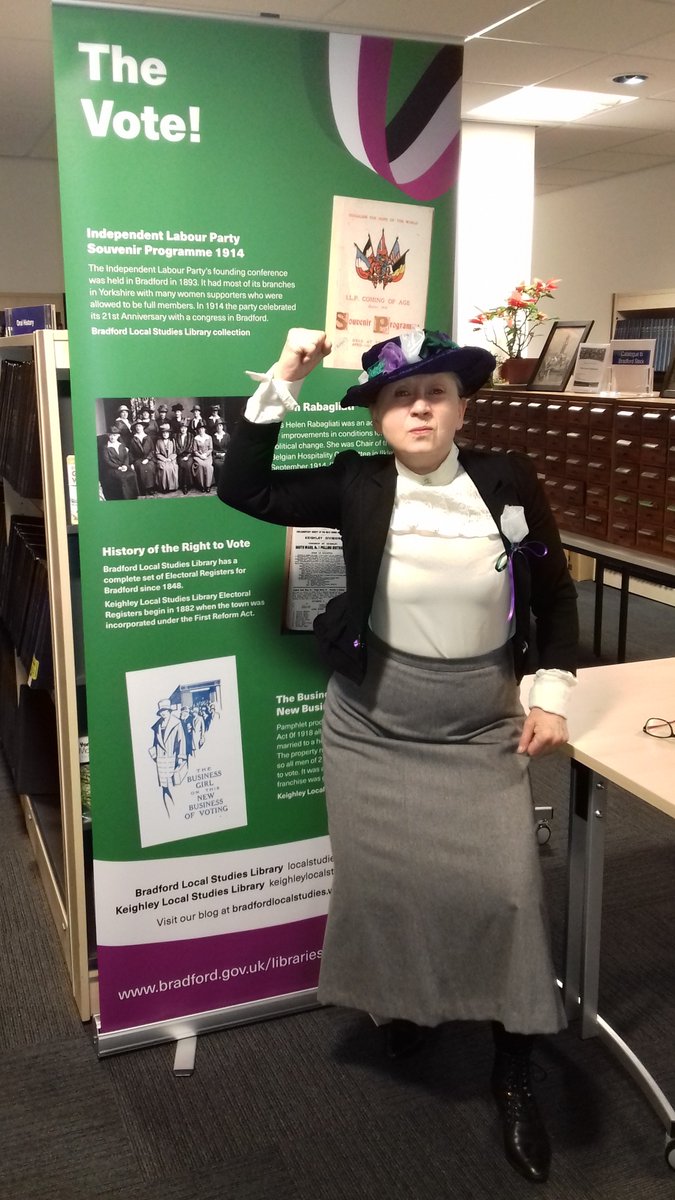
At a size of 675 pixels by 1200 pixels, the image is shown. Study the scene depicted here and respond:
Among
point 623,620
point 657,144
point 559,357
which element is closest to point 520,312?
point 559,357

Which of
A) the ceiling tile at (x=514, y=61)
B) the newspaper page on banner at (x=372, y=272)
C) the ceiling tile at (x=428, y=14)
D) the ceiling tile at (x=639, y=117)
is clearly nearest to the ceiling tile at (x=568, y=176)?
the ceiling tile at (x=639, y=117)

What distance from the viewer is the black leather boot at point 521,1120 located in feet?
5.85

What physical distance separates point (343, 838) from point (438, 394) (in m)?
0.81

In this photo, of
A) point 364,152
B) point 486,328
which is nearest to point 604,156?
point 486,328

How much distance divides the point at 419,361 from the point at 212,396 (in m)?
0.44

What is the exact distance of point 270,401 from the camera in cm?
161

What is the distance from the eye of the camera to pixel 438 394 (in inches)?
65.3

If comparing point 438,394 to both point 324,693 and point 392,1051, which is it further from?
point 392,1051

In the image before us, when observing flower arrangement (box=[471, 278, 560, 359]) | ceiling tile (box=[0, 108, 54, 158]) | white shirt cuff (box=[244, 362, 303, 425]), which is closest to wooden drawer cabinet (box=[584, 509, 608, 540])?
flower arrangement (box=[471, 278, 560, 359])

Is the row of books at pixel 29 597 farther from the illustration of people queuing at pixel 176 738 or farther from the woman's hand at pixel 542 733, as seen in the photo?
the woman's hand at pixel 542 733

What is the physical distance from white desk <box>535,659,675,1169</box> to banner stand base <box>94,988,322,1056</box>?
60 centimetres

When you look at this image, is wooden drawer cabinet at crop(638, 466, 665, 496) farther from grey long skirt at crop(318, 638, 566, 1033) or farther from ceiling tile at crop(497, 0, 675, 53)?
grey long skirt at crop(318, 638, 566, 1033)

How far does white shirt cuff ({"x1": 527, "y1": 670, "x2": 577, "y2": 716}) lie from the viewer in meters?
1.76

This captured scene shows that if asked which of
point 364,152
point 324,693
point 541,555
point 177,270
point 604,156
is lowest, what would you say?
point 324,693
